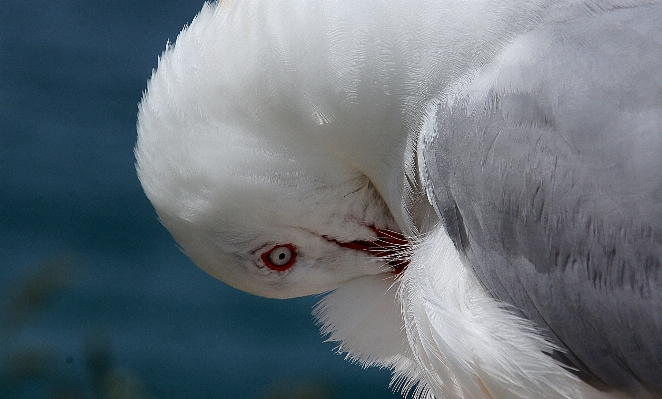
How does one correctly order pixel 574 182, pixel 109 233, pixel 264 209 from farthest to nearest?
pixel 109 233, pixel 264 209, pixel 574 182

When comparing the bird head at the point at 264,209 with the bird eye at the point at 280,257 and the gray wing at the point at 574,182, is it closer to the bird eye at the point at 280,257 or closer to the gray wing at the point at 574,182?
the bird eye at the point at 280,257

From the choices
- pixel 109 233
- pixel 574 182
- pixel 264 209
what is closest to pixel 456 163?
pixel 574 182

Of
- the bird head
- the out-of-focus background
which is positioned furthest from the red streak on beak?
the out-of-focus background

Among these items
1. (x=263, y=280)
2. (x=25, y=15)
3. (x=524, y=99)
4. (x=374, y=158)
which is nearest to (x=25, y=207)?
(x=25, y=15)

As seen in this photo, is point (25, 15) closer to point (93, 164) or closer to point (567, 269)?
point (93, 164)

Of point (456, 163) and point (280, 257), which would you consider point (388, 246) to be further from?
point (456, 163)

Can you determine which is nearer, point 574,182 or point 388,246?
point 574,182

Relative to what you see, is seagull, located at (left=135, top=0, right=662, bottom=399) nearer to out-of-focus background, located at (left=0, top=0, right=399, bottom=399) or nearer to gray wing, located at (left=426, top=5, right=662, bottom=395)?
gray wing, located at (left=426, top=5, right=662, bottom=395)
